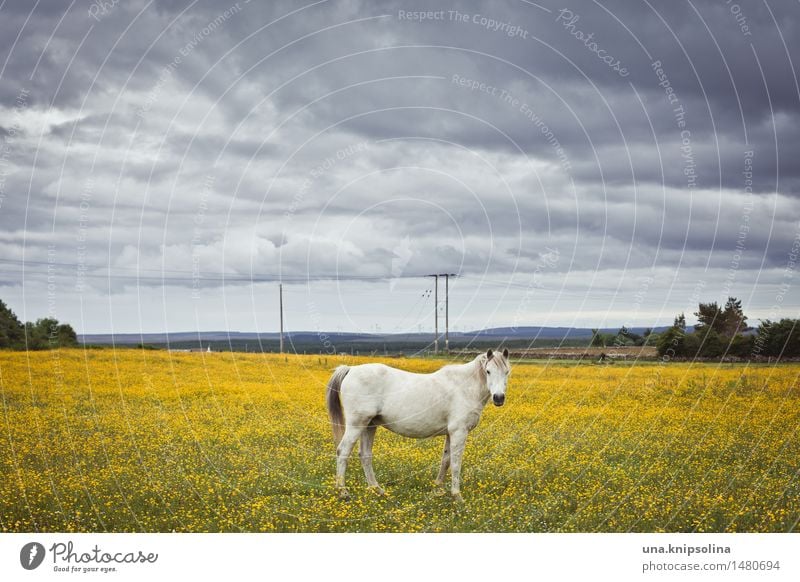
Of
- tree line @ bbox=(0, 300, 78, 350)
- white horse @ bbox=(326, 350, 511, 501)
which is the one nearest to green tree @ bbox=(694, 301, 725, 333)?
white horse @ bbox=(326, 350, 511, 501)

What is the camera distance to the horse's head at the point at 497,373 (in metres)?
10.6

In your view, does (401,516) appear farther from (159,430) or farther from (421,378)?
(159,430)

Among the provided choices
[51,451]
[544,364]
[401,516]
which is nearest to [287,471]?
[401,516]

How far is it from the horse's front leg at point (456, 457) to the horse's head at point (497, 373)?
59.2 inches

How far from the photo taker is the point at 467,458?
15.0m

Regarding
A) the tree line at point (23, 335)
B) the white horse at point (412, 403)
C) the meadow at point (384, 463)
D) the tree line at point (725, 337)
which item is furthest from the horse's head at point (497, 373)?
the tree line at point (23, 335)

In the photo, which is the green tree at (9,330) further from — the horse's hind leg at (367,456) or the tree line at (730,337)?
the tree line at (730,337)

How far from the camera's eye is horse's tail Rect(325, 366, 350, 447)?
1244cm

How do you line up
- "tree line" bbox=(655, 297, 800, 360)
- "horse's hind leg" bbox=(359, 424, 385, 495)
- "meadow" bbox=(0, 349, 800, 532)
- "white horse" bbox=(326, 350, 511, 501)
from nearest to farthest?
"meadow" bbox=(0, 349, 800, 532) → "white horse" bbox=(326, 350, 511, 501) → "horse's hind leg" bbox=(359, 424, 385, 495) → "tree line" bbox=(655, 297, 800, 360)

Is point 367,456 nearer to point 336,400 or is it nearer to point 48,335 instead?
point 336,400

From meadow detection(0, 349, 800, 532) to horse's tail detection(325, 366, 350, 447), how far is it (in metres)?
1.06

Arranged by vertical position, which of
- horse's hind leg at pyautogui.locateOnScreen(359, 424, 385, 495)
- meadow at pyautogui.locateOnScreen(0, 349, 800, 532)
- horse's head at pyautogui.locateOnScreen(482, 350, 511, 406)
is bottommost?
meadow at pyautogui.locateOnScreen(0, 349, 800, 532)

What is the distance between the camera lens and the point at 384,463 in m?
14.5

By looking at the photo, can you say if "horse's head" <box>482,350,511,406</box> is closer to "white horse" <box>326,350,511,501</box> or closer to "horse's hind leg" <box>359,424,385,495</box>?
"white horse" <box>326,350,511,501</box>
